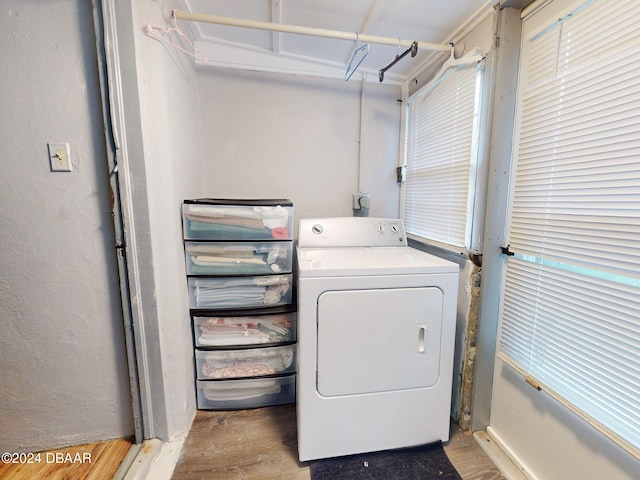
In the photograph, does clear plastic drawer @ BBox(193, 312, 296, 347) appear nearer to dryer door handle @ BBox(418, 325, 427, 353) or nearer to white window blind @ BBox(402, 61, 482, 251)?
dryer door handle @ BBox(418, 325, 427, 353)

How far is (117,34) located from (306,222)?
1.17 m

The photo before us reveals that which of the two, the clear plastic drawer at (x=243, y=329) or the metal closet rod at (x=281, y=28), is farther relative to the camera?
the clear plastic drawer at (x=243, y=329)

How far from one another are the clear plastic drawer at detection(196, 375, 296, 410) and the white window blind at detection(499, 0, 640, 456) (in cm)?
125

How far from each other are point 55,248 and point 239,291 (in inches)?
32.0

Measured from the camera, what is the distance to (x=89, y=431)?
1.21 meters

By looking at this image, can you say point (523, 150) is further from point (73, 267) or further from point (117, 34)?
point (73, 267)

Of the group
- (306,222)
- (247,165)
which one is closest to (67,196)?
(247,165)

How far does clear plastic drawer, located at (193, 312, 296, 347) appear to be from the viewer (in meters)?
1.47

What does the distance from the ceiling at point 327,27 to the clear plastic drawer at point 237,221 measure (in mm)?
852

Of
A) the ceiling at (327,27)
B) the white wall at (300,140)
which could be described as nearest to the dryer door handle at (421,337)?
the white wall at (300,140)

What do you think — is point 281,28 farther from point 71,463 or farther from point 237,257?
point 71,463

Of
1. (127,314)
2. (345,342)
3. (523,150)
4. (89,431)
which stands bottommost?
(89,431)

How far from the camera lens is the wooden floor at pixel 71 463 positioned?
42.8 inches

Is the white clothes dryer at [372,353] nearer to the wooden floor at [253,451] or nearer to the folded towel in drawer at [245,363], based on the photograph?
the wooden floor at [253,451]
